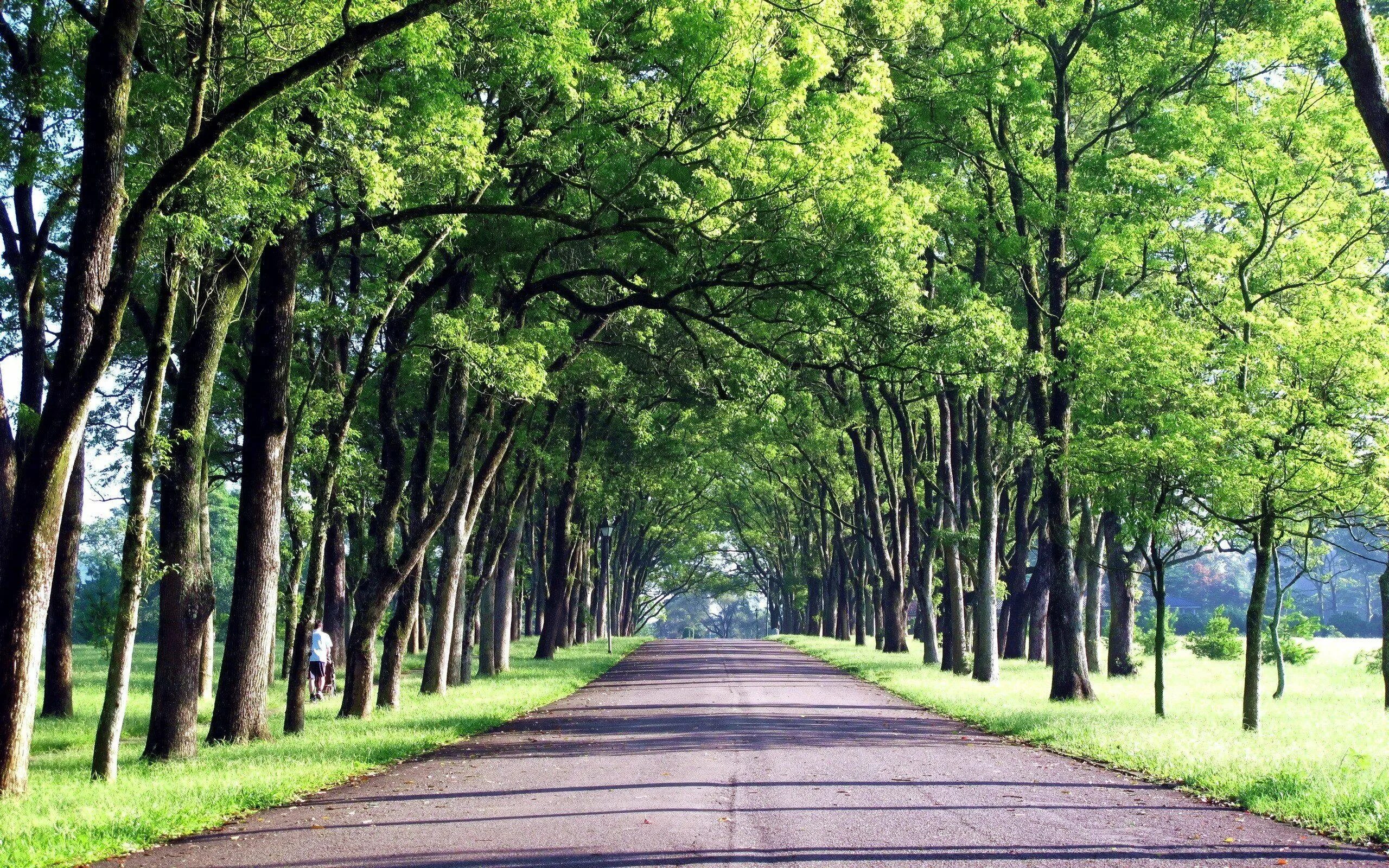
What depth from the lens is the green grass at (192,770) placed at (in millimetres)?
8195

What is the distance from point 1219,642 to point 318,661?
3160 centimetres

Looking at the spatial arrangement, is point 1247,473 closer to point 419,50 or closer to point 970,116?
point 970,116

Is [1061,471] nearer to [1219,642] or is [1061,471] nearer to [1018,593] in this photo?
[1018,593]

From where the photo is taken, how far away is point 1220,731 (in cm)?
1520

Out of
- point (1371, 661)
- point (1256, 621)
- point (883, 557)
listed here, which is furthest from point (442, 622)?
point (1371, 661)

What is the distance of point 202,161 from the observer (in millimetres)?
11297

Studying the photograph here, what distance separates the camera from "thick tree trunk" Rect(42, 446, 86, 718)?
62.3ft

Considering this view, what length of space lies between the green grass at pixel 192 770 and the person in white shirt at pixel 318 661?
2.51 ft

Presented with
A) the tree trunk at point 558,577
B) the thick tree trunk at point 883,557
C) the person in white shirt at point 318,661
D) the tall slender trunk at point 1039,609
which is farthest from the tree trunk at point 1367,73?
the tree trunk at point 558,577

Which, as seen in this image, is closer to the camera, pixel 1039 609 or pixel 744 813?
pixel 744 813

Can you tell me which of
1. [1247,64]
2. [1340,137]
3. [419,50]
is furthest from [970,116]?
[419,50]

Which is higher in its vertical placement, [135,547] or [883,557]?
[883,557]

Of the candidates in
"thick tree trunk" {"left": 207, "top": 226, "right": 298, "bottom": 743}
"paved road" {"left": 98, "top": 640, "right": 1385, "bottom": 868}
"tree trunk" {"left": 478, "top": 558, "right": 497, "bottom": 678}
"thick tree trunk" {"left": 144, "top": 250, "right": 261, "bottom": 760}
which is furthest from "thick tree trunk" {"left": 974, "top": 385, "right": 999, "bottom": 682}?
"thick tree trunk" {"left": 144, "top": 250, "right": 261, "bottom": 760}

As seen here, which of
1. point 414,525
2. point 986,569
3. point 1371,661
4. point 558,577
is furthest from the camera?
point 558,577
